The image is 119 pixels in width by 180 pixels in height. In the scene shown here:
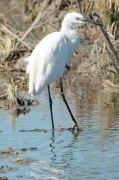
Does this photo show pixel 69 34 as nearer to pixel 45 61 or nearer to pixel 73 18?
pixel 73 18

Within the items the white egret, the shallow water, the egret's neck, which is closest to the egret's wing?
the white egret

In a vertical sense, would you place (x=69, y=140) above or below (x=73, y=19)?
below

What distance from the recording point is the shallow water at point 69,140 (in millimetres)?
5633

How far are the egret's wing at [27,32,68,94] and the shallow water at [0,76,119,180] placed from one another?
0.68 metres

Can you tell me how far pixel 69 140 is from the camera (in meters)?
7.02

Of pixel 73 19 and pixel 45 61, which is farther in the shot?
pixel 73 19

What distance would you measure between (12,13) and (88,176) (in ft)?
53.7

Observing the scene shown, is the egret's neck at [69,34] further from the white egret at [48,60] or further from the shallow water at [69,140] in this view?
the shallow water at [69,140]

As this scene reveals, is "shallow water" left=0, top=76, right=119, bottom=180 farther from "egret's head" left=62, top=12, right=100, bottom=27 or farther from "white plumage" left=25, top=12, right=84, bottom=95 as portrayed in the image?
"egret's head" left=62, top=12, right=100, bottom=27

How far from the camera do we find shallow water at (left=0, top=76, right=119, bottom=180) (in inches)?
222

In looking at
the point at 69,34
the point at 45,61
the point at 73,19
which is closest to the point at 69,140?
the point at 45,61

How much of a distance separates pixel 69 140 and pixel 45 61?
1275mm

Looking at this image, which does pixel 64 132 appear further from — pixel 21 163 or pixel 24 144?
pixel 21 163

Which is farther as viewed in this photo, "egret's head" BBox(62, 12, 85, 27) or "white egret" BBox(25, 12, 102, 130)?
"egret's head" BBox(62, 12, 85, 27)
